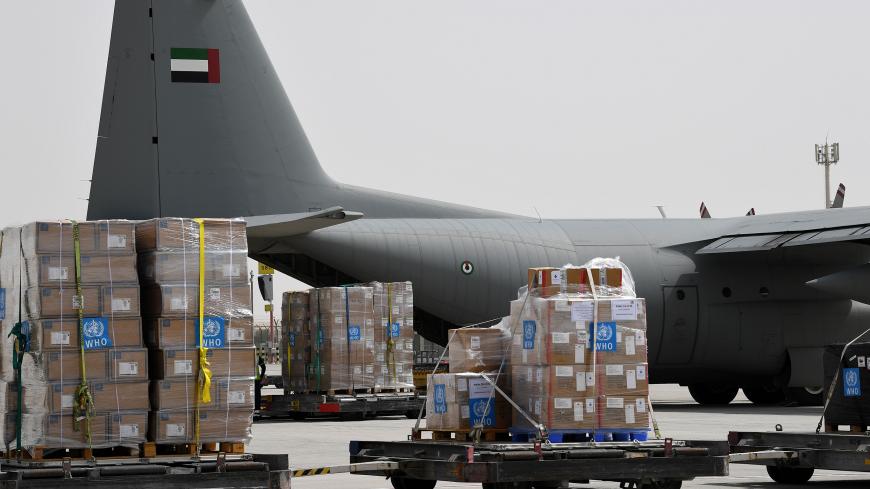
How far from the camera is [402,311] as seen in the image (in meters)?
22.0

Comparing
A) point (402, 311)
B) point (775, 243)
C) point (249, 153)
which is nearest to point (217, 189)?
point (249, 153)

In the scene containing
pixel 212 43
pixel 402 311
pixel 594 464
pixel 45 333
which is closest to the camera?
pixel 45 333

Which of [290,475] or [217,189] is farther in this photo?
[217,189]

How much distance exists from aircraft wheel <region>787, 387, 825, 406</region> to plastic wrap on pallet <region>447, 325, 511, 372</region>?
14.3 metres

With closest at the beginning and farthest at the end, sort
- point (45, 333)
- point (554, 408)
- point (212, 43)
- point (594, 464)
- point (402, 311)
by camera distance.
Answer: point (45, 333) → point (594, 464) → point (554, 408) → point (212, 43) → point (402, 311)

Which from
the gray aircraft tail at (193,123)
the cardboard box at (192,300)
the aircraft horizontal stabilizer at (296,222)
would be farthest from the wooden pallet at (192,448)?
the gray aircraft tail at (193,123)

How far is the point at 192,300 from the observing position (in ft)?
32.2

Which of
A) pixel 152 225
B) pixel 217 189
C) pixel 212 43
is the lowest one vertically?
pixel 152 225

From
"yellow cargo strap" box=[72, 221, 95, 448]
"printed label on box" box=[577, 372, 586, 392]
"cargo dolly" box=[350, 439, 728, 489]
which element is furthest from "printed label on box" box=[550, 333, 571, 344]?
"yellow cargo strap" box=[72, 221, 95, 448]

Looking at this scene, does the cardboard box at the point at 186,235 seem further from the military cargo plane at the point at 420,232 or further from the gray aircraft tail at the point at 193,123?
the gray aircraft tail at the point at 193,123

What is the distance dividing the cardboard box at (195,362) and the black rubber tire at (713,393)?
17.5 metres

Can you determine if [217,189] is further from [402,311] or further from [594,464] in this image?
[594,464]

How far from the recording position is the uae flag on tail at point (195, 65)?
20.0 metres

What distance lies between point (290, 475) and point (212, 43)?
40.5 ft
